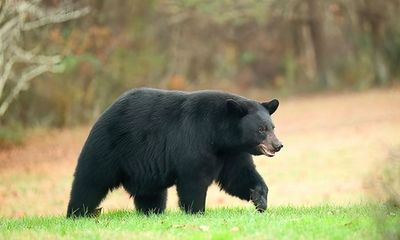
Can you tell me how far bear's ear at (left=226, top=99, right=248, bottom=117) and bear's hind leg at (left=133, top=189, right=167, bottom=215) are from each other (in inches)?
62.7

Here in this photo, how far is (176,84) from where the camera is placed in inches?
1679

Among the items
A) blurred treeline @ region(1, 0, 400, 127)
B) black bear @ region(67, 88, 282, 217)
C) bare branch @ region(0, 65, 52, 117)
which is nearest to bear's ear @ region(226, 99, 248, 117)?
black bear @ region(67, 88, 282, 217)

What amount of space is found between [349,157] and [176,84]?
53.5 ft

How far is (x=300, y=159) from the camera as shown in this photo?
93.4 ft

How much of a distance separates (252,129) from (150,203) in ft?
6.13

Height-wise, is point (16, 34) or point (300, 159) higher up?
point (16, 34)

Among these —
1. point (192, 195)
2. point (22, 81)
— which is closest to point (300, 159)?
point (22, 81)

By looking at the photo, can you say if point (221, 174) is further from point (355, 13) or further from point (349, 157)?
point (355, 13)

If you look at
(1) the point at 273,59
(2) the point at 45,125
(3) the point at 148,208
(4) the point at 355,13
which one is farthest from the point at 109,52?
(3) the point at 148,208

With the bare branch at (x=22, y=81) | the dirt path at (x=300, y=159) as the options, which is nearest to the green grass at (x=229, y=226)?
the dirt path at (x=300, y=159)

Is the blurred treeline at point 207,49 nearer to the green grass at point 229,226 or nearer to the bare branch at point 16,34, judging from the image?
the bare branch at point 16,34

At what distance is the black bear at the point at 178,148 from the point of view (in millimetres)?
11000

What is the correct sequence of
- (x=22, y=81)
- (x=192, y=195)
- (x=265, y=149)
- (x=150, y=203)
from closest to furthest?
(x=192, y=195) < (x=265, y=149) < (x=150, y=203) < (x=22, y=81)

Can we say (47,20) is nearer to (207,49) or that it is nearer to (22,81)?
(22,81)
